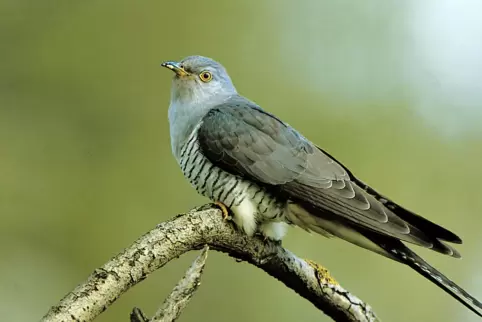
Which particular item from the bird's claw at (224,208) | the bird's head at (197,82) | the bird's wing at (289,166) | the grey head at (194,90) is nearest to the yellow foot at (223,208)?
the bird's claw at (224,208)

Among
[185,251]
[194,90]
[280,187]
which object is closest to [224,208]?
[280,187]

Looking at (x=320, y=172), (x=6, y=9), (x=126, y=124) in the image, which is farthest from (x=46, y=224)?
(x=320, y=172)

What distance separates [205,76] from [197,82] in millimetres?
47

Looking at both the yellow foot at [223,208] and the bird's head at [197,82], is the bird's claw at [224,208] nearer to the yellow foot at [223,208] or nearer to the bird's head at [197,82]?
the yellow foot at [223,208]

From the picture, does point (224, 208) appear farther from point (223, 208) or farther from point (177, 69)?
point (177, 69)

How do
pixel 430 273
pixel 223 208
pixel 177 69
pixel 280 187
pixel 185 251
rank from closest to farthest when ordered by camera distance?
pixel 185 251 < pixel 430 273 < pixel 223 208 < pixel 280 187 < pixel 177 69

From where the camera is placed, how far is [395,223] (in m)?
1.84

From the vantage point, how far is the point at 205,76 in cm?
250

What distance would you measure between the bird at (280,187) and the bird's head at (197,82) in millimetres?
142

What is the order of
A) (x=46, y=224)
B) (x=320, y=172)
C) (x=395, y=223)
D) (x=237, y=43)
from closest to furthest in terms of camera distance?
(x=395, y=223)
(x=320, y=172)
(x=46, y=224)
(x=237, y=43)

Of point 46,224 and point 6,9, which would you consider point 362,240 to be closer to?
point 46,224

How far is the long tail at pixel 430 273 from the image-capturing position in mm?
1592

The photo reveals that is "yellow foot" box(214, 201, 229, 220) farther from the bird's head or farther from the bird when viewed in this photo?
the bird's head

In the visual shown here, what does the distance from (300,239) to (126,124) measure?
111 centimetres
